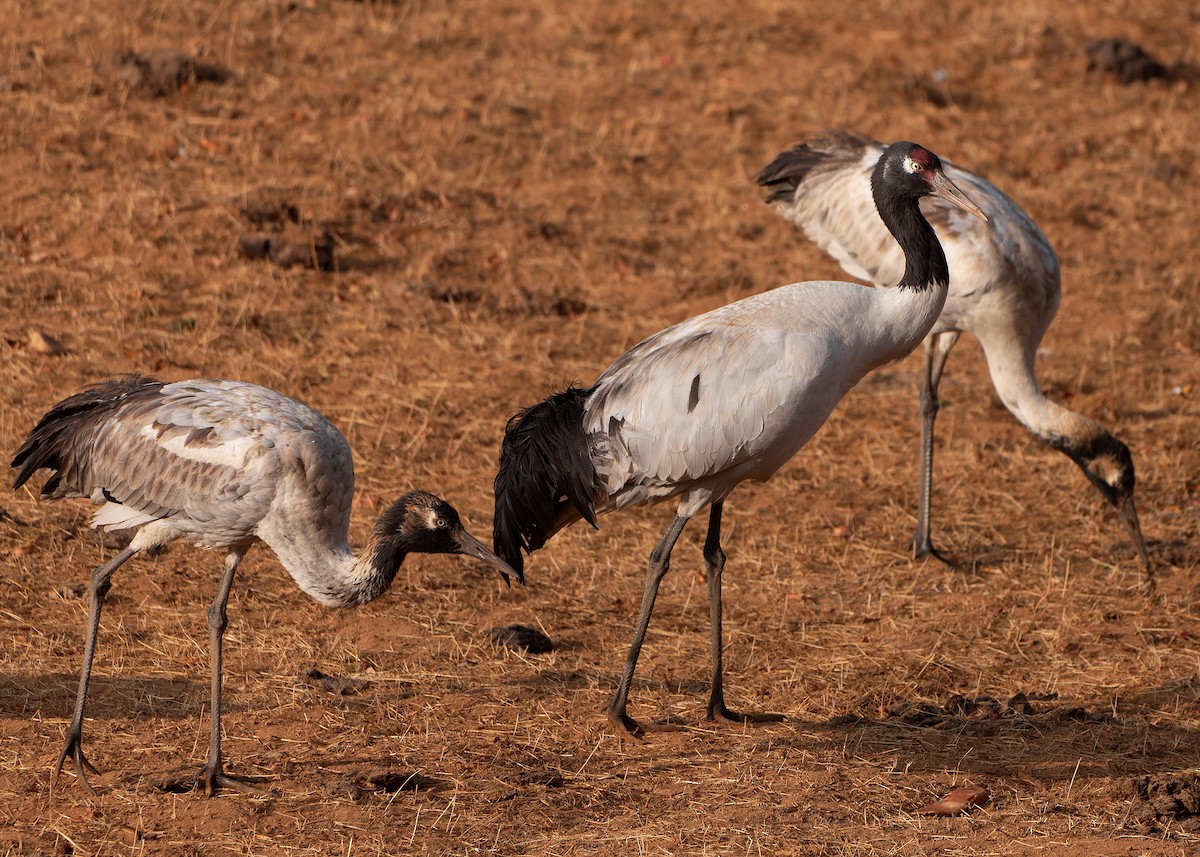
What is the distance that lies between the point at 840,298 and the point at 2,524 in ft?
12.7

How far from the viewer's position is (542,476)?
5.86 metres

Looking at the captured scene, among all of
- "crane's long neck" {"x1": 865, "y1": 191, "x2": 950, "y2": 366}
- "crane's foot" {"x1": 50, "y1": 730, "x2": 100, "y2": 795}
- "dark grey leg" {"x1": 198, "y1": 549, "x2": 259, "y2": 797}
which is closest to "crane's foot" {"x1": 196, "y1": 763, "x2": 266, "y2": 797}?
"dark grey leg" {"x1": 198, "y1": 549, "x2": 259, "y2": 797}

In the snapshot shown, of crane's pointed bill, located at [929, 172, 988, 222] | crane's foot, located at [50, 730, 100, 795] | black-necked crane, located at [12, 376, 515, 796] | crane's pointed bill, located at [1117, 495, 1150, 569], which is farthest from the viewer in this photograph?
crane's pointed bill, located at [1117, 495, 1150, 569]

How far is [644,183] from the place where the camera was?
37.5ft

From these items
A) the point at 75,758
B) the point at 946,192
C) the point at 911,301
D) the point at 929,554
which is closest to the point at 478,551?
the point at 75,758

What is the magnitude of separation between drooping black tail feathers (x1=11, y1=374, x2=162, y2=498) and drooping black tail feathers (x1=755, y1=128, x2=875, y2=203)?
15.2ft

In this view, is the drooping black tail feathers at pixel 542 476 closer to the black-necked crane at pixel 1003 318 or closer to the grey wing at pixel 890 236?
the black-necked crane at pixel 1003 318

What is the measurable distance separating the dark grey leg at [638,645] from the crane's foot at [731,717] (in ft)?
0.99

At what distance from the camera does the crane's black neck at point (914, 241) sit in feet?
19.1

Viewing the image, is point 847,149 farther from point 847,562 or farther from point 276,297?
point 276,297

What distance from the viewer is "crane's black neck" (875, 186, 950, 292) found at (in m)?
5.83

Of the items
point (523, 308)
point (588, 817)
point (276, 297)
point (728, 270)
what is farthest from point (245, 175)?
point (588, 817)

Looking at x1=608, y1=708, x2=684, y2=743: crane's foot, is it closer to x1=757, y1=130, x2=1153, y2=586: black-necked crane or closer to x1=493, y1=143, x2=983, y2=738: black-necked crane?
x1=493, y1=143, x2=983, y2=738: black-necked crane

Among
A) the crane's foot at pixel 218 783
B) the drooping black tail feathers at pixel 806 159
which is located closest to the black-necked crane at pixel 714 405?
the crane's foot at pixel 218 783
